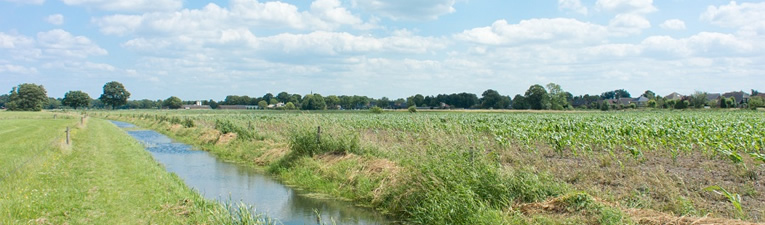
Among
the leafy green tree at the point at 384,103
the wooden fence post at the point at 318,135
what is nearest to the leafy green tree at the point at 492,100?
the leafy green tree at the point at 384,103

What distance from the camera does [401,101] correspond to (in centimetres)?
17575

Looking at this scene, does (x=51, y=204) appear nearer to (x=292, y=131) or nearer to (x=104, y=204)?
(x=104, y=204)

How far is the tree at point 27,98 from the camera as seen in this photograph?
112 m

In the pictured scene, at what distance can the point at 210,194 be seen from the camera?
14125mm

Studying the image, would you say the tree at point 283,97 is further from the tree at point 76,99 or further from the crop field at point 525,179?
the crop field at point 525,179

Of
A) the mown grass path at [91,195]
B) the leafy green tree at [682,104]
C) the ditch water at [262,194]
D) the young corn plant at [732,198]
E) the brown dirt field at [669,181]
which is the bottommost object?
the ditch water at [262,194]

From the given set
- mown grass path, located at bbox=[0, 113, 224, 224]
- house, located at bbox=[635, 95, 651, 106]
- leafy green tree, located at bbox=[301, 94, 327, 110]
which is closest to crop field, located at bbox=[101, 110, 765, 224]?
mown grass path, located at bbox=[0, 113, 224, 224]

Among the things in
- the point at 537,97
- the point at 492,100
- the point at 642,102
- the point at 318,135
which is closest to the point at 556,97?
the point at 537,97

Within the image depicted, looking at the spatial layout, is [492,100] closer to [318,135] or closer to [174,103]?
[174,103]

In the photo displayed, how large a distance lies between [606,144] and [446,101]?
139904 millimetres

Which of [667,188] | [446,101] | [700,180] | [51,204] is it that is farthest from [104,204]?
[446,101]

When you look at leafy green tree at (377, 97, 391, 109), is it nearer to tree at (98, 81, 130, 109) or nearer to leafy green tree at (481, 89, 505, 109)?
leafy green tree at (481, 89, 505, 109)

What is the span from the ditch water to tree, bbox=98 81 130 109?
148 m

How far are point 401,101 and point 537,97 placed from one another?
60613 millimetres
